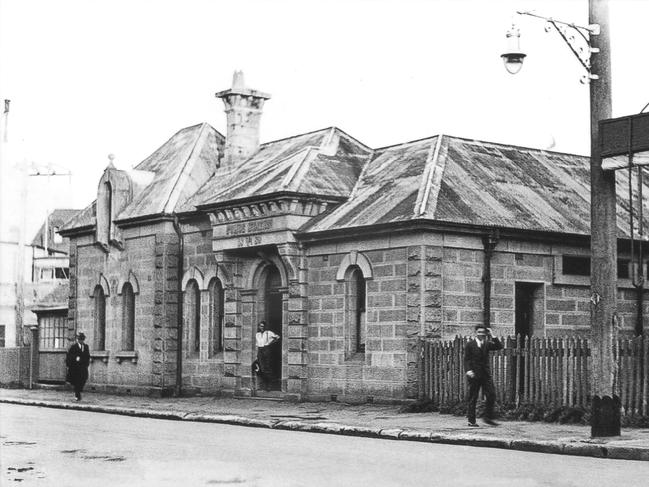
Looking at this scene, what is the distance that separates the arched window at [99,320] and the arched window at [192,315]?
4.41m

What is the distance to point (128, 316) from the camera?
3394cm

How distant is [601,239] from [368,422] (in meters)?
5.99

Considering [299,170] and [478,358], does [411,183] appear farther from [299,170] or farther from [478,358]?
[478,358]

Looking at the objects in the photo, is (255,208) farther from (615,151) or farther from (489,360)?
(615,151)

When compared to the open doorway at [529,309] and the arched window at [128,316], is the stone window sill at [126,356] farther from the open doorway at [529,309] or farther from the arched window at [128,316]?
the open doorway at [529,309]

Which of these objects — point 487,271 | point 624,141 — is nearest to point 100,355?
point 487,271

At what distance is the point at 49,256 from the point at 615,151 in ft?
220

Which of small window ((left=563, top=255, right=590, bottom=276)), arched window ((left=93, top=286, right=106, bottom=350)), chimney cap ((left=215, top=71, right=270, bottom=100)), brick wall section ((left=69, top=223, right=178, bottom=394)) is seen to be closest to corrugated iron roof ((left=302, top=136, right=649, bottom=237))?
small window ((left=563, top=255, right=590, bottom=276))

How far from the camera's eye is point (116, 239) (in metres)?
33.7

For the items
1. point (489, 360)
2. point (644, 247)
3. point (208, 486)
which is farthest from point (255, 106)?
point (208, 486)

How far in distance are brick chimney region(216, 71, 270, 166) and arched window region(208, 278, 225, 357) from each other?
140 inches

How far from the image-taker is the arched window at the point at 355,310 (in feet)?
85.7

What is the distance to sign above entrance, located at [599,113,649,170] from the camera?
16.4 meters

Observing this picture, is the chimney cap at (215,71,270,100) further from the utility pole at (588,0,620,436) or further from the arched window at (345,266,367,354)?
the utility pole at (588,0,620,436)
